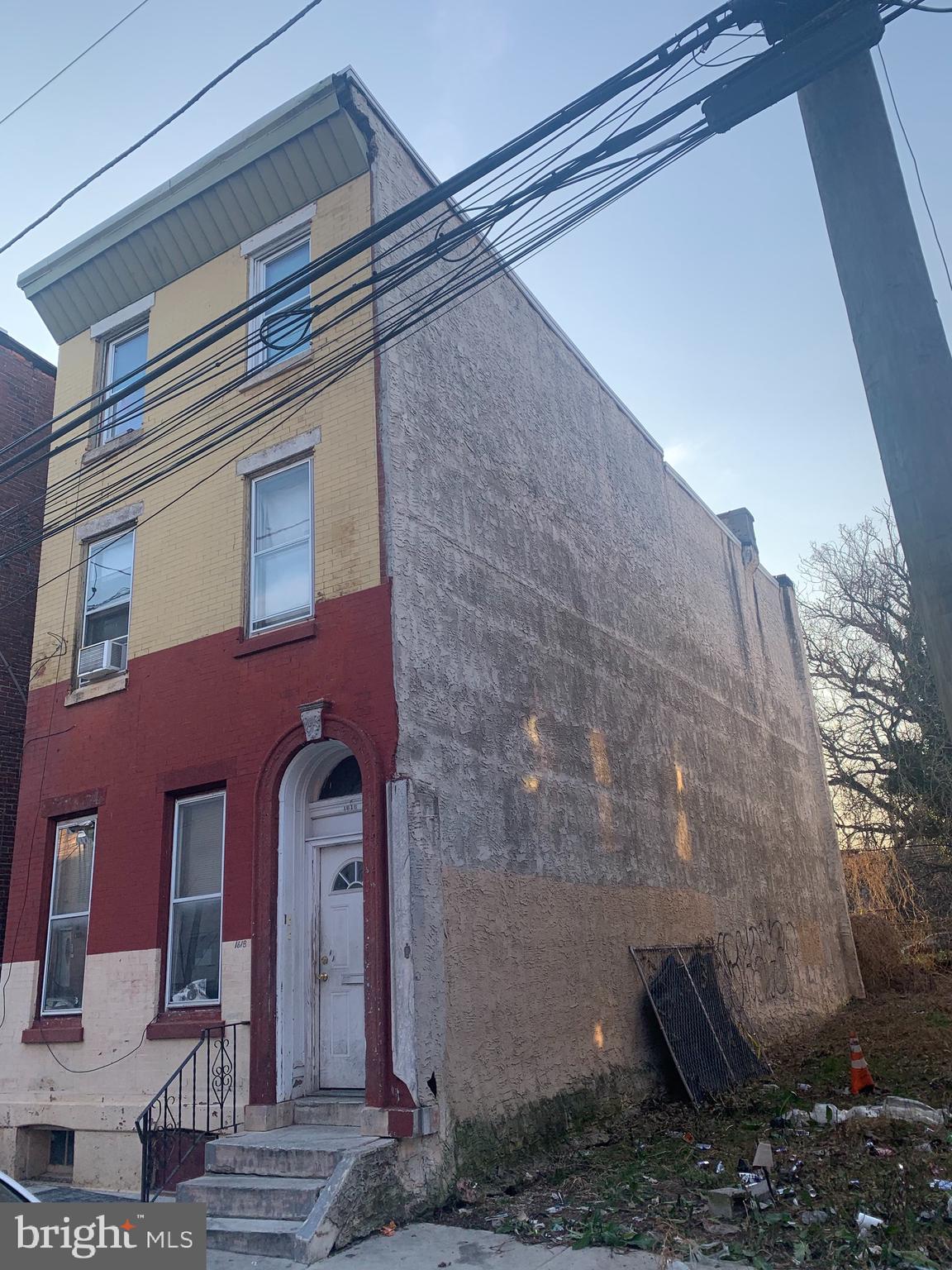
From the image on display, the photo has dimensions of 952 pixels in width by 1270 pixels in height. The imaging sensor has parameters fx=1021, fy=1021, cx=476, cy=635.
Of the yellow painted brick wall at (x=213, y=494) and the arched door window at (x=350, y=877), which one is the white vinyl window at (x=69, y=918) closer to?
the yellow painted brick wall at (x=213, y=494)

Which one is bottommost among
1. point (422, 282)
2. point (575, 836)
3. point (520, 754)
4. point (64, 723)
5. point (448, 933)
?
point (448, 933)

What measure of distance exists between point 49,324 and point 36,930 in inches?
327

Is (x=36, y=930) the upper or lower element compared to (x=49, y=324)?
lower

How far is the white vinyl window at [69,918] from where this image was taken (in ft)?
37.8

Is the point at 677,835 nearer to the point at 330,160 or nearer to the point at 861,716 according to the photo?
the point at 330,160

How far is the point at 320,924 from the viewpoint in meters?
10.1

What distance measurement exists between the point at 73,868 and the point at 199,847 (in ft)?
6.98

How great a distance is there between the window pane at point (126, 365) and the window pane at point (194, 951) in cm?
634

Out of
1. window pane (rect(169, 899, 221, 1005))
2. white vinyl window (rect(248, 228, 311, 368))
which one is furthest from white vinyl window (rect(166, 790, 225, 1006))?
white vinyl window (rect(248, 228, 311, 368))

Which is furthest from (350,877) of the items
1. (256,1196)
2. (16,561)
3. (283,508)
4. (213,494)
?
(16,561)

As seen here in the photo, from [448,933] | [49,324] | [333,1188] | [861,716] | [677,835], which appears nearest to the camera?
[333,1188]

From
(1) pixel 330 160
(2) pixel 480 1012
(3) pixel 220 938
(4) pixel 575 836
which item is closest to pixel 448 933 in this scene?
(2) pixel 480 1012

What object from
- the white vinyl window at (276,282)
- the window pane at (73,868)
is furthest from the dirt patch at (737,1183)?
the white vinyl window at (276,282)

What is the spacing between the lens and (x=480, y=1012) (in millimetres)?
9742
